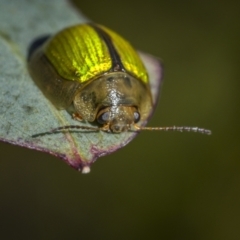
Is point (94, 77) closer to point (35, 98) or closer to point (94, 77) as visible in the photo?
point (94, 77)

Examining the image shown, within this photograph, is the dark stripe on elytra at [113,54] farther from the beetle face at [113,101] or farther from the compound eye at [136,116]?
the compound eye at [136,116]

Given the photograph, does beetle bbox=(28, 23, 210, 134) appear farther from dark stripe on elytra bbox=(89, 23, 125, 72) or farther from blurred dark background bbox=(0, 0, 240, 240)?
blurred dark background bbox=(0, 0, 240, 240)

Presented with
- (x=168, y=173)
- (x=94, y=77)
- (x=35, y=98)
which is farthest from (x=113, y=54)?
(x=168, y=173)

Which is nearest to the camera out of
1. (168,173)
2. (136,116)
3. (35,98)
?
(35,98)

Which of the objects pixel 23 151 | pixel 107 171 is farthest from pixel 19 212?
pixel 107 171

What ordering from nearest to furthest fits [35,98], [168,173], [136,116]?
1. [35,98]
2. [136,116]
3. [168,173]

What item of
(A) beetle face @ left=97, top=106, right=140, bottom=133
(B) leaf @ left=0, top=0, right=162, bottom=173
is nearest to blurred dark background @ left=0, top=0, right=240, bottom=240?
(B) leaf @ left=0, top=0, right=162, bottom=173

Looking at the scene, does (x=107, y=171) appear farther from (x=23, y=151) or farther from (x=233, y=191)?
(x=233, y=191)
